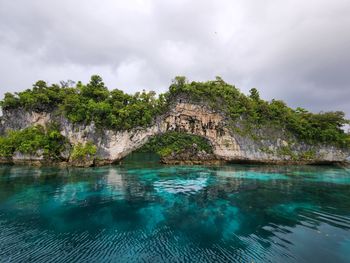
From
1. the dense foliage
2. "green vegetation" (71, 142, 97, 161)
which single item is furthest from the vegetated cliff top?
"green vegetation" (71, 142, 97, 161)

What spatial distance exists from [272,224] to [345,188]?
33.8ft

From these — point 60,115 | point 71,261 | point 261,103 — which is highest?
point 261,103

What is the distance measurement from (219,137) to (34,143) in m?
23.7

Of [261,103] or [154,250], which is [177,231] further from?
[261,103]

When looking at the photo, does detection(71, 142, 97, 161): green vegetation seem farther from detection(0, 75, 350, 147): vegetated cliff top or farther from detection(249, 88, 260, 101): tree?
detection(249, 88, 260, 101): tree

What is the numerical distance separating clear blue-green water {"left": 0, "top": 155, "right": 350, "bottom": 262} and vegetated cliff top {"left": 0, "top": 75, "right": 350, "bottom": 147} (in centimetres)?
1428

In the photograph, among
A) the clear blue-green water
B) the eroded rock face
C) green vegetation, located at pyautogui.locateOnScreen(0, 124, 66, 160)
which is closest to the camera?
the clear blue-green water

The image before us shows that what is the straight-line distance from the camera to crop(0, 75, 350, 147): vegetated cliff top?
2530cm

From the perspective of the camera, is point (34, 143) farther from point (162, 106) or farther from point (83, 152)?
point (162, 106)

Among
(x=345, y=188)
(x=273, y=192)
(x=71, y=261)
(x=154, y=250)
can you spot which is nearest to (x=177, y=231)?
(x=154, y=250)

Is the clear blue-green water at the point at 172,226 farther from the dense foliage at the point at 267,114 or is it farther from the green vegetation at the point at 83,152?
the dense foliage at the point at 267,114

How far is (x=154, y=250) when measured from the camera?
5316mm

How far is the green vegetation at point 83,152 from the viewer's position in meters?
24.4

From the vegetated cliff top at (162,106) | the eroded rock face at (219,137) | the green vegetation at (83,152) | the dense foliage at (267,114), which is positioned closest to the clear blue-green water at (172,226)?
the green vegetation at (83,152)
